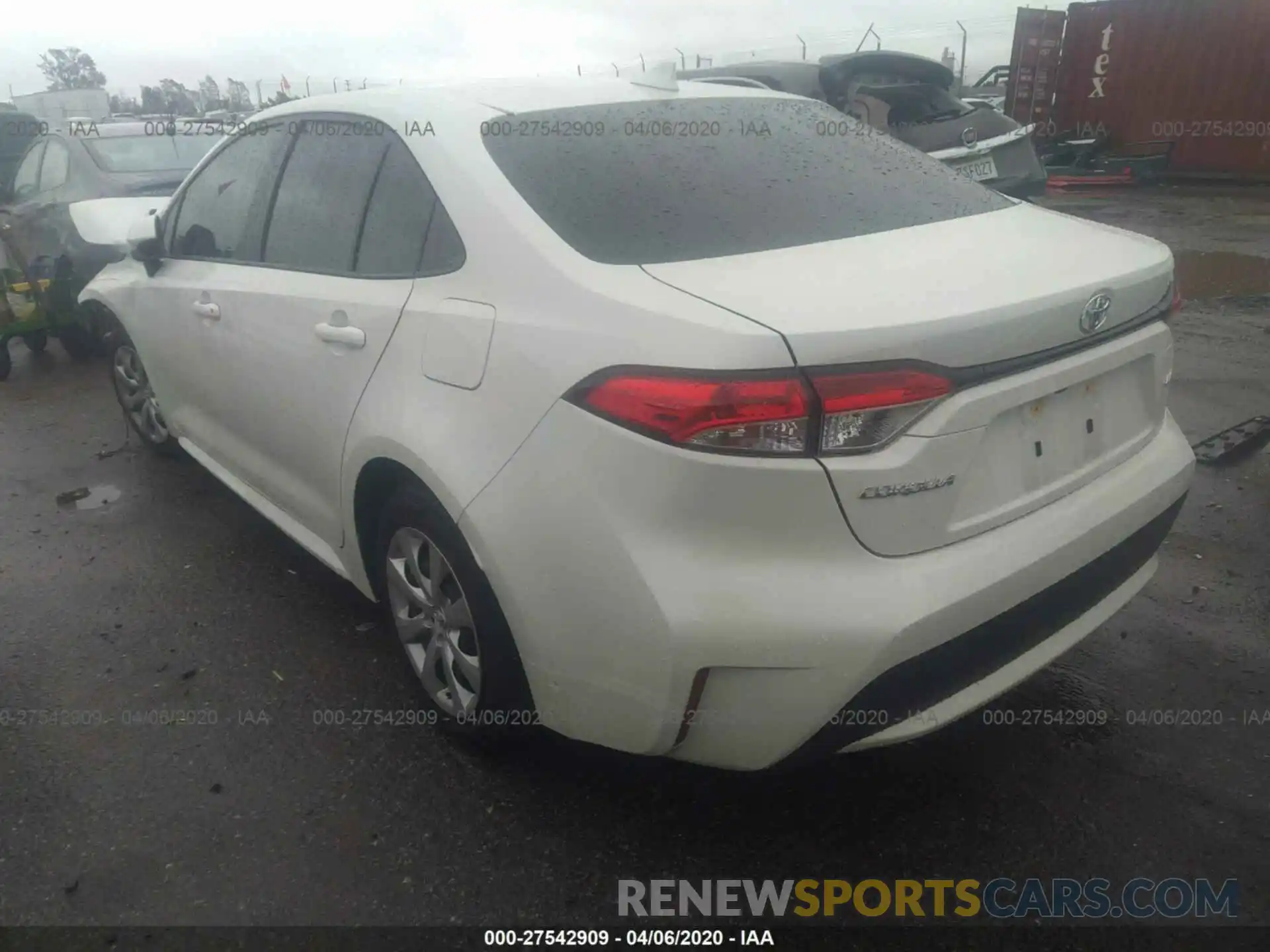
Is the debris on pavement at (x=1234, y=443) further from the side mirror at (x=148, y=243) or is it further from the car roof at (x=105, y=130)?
the car roof at (x=105, y=130)

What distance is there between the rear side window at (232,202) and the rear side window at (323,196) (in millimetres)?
121

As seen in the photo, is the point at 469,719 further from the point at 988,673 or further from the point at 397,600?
the point at 988,673

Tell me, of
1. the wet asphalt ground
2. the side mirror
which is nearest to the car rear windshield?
the wet asphalt ground

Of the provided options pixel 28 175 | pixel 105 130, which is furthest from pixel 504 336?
pixel 28 175

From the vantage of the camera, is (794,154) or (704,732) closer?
(704,732)

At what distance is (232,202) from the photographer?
337 cm

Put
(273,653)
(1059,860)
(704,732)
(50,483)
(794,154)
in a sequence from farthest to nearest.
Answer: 1. (50,483)
2. (273,653)
3. (794,154)
4. (1059,860)
5. (704,732)

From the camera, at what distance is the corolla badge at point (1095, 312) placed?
198 centimetres

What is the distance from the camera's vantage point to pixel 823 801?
7.73 ft

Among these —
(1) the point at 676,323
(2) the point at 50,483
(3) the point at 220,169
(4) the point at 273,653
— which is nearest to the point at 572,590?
(1) the point at 676,323

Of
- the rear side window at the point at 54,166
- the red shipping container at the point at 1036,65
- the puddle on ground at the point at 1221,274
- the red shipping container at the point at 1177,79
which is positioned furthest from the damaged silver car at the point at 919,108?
the red shipping container at the point at 1036,65

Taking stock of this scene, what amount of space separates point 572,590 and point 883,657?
60cm

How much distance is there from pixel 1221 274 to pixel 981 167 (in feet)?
7.10

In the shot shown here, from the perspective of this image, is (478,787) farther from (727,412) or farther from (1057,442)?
(1057,442)
